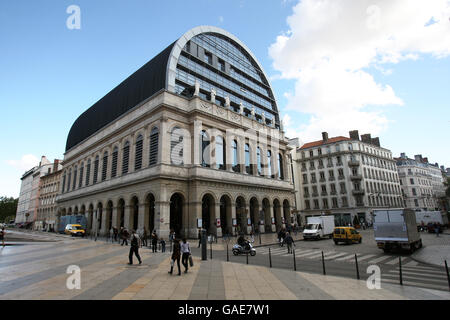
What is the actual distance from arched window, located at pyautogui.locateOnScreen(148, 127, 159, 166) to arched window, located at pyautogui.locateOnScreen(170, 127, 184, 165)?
208 cm

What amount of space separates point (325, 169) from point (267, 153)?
22441 mm

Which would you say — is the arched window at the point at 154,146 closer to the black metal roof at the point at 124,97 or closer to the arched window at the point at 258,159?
the black metal roof at the point at 124,97

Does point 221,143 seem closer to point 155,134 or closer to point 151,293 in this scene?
point 155,134

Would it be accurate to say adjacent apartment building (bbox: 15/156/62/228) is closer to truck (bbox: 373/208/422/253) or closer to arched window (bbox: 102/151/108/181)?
arched window (bbox: 102/151/108/181)

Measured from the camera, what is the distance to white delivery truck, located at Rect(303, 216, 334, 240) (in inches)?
1164

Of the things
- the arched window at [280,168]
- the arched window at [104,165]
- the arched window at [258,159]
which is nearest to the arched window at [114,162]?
the arched window at [104,165]

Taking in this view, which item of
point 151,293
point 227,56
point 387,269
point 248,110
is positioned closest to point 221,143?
point 248,110

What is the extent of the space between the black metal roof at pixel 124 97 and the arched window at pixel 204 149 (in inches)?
337

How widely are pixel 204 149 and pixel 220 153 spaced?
9.41ft

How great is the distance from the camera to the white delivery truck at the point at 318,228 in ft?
97.0

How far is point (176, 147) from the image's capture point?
33.3 metres

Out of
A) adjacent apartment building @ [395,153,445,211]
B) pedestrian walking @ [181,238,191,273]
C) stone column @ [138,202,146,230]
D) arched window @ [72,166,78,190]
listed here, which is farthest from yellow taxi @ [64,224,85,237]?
adjacent apartment building @ [395,153,445,211]

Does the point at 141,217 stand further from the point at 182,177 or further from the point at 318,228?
the point at 318,228
